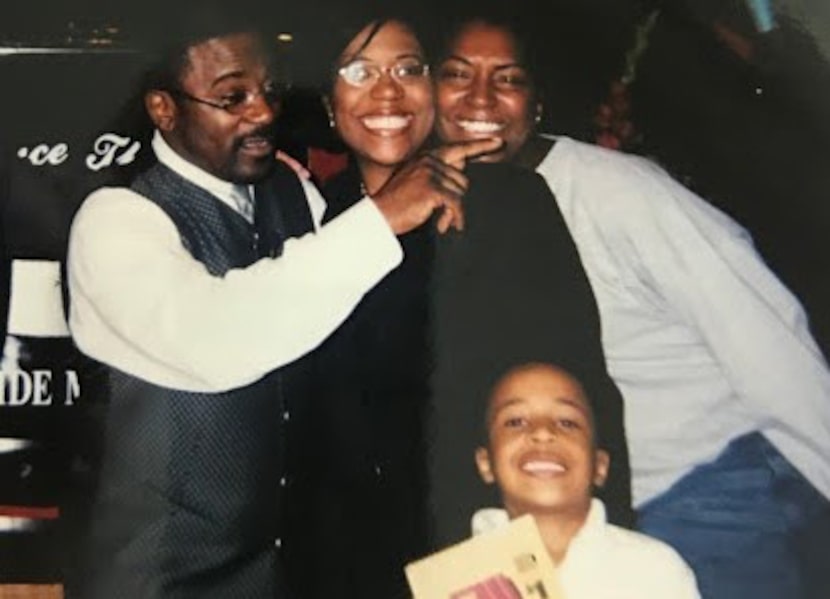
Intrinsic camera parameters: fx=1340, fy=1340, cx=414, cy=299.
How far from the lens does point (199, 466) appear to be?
69 centimetres

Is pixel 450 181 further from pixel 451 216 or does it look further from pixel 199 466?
pixel 199 466

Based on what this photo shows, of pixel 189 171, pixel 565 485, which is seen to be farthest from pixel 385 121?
pixel 565 485

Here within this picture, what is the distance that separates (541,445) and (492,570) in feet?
0.23

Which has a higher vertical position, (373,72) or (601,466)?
(373,72)

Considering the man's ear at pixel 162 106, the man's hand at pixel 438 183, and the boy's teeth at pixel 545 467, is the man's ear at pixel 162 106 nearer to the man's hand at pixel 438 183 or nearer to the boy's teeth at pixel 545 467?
the man's hand at pixel 438 183

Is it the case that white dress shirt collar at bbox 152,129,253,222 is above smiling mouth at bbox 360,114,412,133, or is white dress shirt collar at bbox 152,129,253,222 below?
below

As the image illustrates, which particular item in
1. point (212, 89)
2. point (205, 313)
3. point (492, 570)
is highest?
point (212, 89)

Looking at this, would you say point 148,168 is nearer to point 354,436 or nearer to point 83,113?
point 83,113

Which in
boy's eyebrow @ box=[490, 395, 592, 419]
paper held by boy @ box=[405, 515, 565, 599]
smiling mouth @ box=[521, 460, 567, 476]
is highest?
boy's eyebrow @ box=[490, 395, 592, 419]

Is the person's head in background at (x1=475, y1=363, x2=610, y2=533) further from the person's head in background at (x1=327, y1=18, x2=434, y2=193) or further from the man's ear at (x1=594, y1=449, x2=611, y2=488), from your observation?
the person's head in background at (x1=327, y1=18, x2=434, y2=193)

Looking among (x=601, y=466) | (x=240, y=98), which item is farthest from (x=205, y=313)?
(x=601, y=466)

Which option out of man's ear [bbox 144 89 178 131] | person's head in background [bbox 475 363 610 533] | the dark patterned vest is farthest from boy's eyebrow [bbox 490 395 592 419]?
man's ear [bbox 144 89 178 131]

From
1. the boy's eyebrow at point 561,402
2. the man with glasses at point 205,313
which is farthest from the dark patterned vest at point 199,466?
the boy's eyebrow at point 561,402

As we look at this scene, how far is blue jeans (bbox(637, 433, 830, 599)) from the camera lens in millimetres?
712
